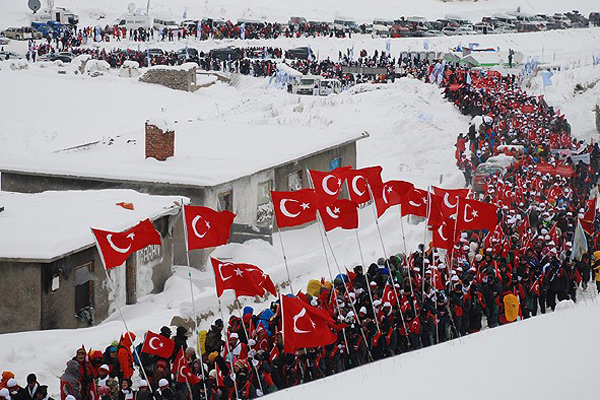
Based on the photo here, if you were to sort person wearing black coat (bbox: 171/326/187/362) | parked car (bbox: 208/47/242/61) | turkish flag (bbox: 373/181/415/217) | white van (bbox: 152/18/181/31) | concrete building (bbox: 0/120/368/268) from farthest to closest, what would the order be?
white van (bbox: 152/18/181/31) < parked car (bbox: 208/47/242/61) < concrete building (bbox: 0/120/368/268) < turkish flag (bbox: 373/181/415/217) < person wearing black coat (bbox: 171/326/187/362)

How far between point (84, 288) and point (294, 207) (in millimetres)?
4208

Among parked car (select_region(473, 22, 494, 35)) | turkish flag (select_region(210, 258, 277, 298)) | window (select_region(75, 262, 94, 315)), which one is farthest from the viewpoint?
parked car (select_region(473, 22, 494, 35))

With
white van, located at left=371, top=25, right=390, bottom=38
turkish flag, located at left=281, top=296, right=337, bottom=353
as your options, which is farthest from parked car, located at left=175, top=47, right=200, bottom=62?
turkish flag, located at left=281, top=296, right=337, bottom=353

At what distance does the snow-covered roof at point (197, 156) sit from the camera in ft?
69.6

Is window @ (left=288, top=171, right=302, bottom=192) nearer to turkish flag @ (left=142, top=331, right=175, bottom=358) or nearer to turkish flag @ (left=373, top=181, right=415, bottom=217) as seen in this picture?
turkish flag @ (left=373, top=181, right=415, bottom=217)

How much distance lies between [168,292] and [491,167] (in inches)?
485

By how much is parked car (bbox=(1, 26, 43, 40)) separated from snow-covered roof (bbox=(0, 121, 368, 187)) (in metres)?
42.3

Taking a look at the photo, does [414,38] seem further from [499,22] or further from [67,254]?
[67,254]

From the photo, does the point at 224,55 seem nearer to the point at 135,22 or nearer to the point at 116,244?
the point at 135,22

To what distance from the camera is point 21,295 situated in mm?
15328

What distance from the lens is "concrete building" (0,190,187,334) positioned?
1530 cm

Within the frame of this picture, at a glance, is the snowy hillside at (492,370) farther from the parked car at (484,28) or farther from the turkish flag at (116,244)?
the parked car at (484,28)

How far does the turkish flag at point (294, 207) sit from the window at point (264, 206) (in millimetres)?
7583

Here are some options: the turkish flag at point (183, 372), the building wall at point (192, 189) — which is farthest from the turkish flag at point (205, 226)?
the building wall at point (192, 189)
